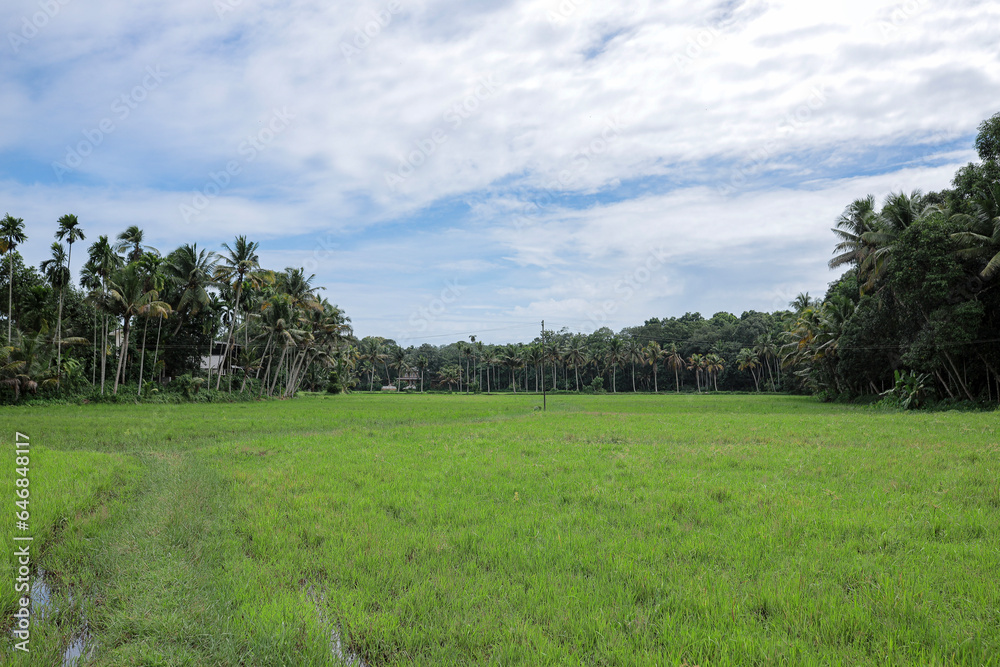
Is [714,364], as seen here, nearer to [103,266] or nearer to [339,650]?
[103,266]

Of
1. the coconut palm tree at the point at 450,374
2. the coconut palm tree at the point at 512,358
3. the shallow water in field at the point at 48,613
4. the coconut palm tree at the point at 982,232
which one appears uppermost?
the coconut palm tree at the point at 982,232

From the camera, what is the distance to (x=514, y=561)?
20.3ft

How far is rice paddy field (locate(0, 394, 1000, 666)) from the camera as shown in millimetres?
4367

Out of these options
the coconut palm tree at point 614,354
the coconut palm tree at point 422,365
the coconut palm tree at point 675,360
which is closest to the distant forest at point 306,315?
the coconut palm tree at point 675,360

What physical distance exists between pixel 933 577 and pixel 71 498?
38.3 ft

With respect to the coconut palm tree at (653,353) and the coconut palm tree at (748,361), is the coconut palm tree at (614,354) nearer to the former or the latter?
the coconut palm tree at (653,353)

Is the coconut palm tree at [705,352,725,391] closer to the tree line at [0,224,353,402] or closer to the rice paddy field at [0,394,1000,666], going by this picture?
the tree line at [0,224,353,402]

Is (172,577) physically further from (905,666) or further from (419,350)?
(419,350)

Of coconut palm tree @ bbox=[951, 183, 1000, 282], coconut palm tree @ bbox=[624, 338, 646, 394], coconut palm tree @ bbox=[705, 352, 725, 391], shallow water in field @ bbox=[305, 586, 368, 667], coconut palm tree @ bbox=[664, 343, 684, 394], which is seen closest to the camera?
shallow water in field @ bbox=[305, 586, 368, 667]

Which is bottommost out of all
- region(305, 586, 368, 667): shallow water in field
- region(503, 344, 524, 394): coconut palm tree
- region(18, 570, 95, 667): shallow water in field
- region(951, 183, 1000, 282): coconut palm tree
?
region(305, 586, 368, 667): shallow water in field

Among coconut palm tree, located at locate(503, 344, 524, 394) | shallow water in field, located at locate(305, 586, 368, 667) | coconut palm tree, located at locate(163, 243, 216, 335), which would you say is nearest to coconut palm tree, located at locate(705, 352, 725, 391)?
coconut palm tree, located at locate(503, 344, 524, 394)

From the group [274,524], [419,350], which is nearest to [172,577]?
[274,524]

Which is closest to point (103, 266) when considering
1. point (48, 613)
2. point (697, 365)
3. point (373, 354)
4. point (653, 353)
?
point (48, 613)

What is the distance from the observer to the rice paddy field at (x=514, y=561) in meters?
4.37
